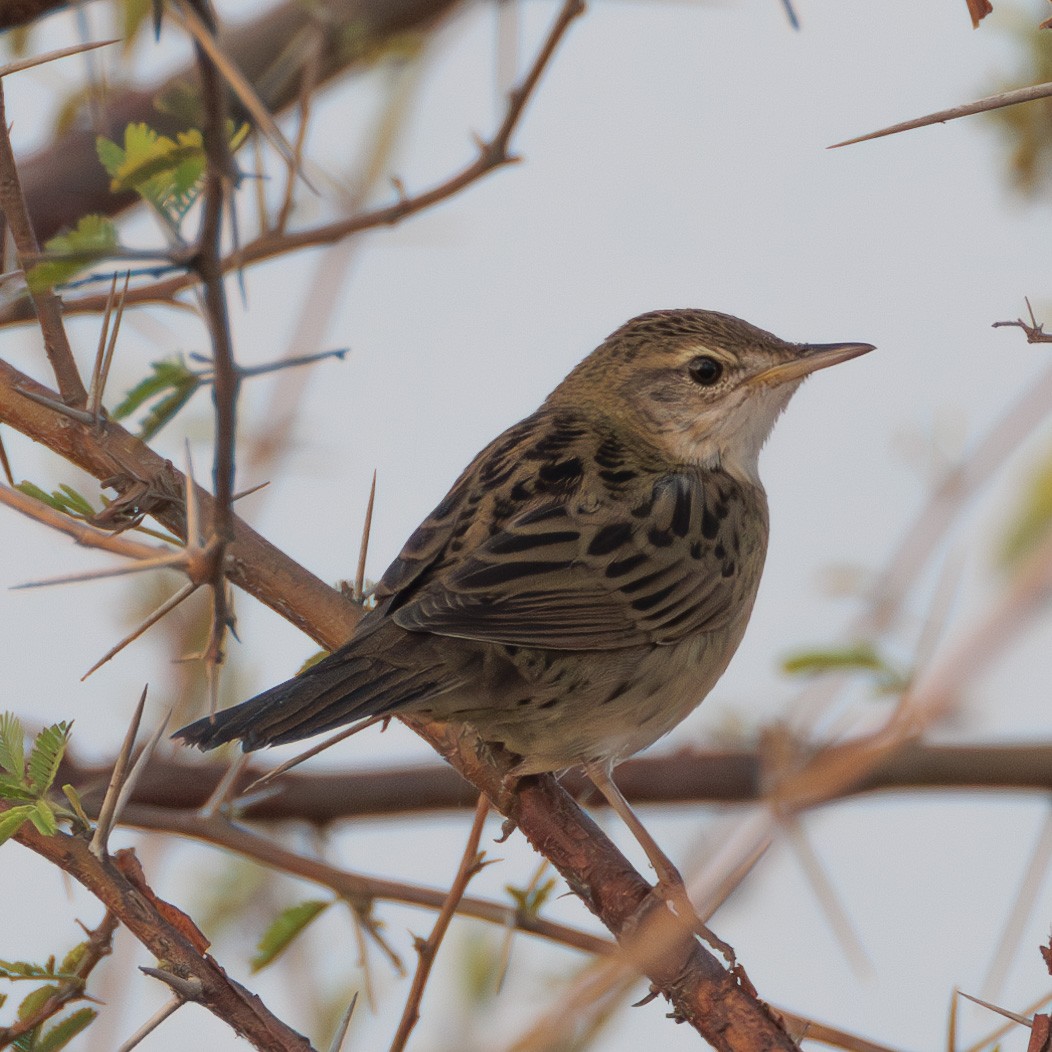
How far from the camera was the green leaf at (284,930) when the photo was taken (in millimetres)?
3344

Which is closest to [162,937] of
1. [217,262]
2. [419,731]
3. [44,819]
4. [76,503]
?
[44,819]

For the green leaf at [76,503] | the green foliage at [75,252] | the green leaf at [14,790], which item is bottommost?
the green leaf at [14,790]

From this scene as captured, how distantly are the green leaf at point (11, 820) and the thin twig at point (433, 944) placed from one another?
2.42 feet

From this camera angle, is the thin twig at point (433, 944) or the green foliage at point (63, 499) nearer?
the thin twig at point (433, 944)

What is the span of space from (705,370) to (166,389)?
3.46m

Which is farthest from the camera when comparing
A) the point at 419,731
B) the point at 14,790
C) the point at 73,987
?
the point at 419,731

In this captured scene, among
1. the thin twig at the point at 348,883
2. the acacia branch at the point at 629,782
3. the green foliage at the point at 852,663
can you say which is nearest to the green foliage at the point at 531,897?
the thin twig at the point at 348,883

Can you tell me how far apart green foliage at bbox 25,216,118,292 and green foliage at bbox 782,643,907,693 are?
1683mm

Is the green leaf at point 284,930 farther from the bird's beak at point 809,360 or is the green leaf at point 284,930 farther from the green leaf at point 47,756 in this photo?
the bird's beak at point 809,360

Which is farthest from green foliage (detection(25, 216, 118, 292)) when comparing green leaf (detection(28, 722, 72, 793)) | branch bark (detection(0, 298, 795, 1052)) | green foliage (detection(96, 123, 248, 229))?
green leaf (detection(28, 722, 72, 793))

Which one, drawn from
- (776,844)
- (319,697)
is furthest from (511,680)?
(776,844)

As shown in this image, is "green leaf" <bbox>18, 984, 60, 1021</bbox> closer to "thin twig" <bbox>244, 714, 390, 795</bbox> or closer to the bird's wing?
"thin twig" <bbox>244, 714, 390, 795</bbox>

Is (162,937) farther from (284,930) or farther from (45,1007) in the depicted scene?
(284,930)

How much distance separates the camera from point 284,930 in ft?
11.1
